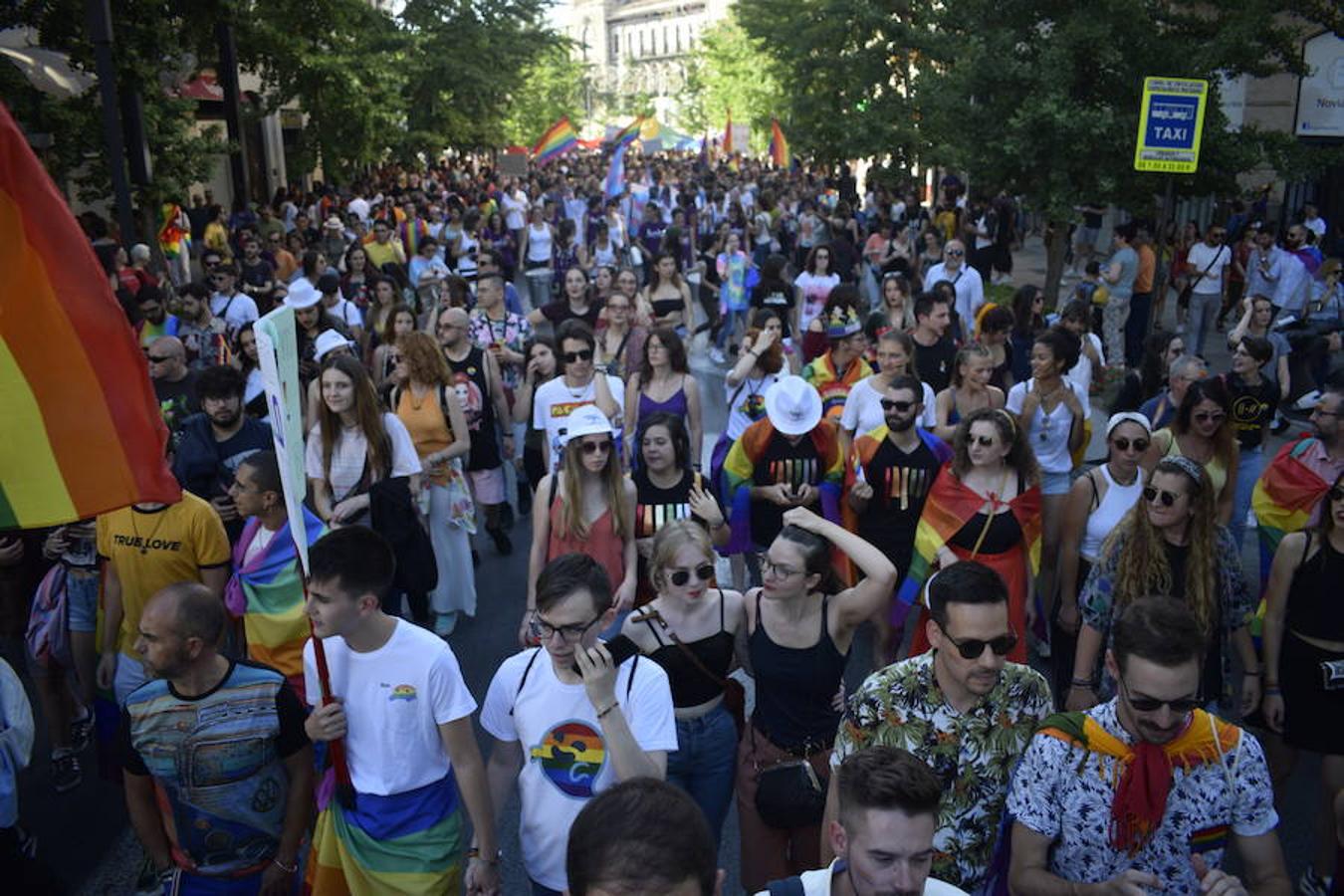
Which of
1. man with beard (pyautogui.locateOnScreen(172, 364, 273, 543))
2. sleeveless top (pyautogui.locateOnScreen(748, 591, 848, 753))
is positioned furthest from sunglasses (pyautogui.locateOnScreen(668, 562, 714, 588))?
man with beard (pyautogui.locateOnScreen(172, 364, 273, 543))

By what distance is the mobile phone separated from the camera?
12.2 ft

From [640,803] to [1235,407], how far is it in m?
6.09

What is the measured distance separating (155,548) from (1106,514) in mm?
4255

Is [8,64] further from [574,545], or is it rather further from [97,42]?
[574,545]

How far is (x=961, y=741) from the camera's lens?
3436 millimetres

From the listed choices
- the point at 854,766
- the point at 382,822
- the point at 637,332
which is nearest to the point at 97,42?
the point at 637,332

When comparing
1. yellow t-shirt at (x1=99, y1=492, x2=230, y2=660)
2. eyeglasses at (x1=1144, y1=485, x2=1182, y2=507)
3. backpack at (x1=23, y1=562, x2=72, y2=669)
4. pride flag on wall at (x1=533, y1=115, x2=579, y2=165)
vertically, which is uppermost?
pride flag on wall at (x1=533, y1=115, x2=579, y2=165)

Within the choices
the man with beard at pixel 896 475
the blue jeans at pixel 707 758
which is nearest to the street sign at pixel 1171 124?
the man with beard at pixel 896 475

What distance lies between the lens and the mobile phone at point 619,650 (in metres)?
3.71

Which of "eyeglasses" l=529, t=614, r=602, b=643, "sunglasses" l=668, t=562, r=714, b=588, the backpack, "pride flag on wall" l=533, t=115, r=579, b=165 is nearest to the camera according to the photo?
"eyeglasses" l=529, t=614, r=602, b=643

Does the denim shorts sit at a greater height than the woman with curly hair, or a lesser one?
lesser

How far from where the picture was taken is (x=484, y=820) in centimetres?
368

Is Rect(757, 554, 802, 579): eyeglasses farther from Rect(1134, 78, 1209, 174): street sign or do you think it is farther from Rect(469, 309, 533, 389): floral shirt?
Rect(1134, 78, 1209, 174): street sign

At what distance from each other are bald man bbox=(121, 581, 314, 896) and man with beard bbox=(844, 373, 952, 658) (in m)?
3.33
